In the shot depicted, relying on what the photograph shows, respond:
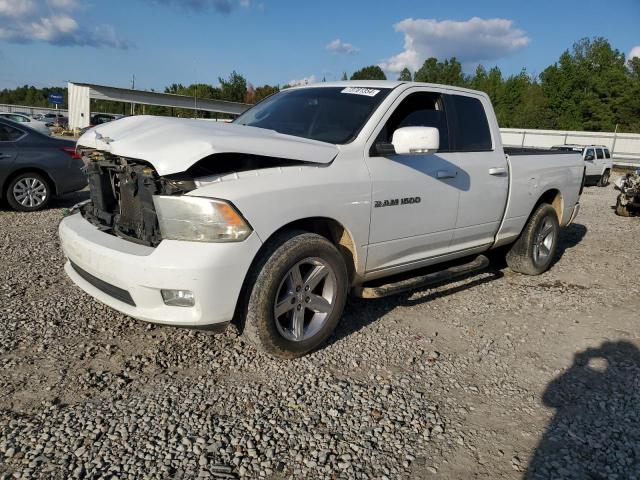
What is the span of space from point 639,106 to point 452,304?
50.8 meters

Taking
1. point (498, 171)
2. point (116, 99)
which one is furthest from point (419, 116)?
point (116, 99)

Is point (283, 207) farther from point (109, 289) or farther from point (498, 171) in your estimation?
point (498, 171)

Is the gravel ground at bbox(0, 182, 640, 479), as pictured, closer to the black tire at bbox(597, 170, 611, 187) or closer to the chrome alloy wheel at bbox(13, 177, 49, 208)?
the chrome alloy wheel at bbox(13, 177, 49, 208)

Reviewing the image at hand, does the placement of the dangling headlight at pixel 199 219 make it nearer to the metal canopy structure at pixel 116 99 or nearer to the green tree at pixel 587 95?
the metal canopy structure at pixel 116 99

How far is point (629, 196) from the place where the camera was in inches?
450

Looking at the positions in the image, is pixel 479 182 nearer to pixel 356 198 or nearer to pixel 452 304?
pixel 452 304

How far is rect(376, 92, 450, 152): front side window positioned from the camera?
3.90 meters

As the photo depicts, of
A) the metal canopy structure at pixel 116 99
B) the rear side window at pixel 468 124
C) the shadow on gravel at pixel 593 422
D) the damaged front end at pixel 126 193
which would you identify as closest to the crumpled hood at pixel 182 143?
the damaged front end at pixel 126 193

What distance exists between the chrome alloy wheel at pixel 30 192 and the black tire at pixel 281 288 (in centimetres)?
637

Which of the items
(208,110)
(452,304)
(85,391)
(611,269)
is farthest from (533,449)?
(208,110)

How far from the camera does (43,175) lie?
7.96 m

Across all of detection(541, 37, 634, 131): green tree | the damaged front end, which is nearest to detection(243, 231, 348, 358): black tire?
the damaged front end

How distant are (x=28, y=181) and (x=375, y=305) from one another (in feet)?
20.8

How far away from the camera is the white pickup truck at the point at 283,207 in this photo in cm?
287
